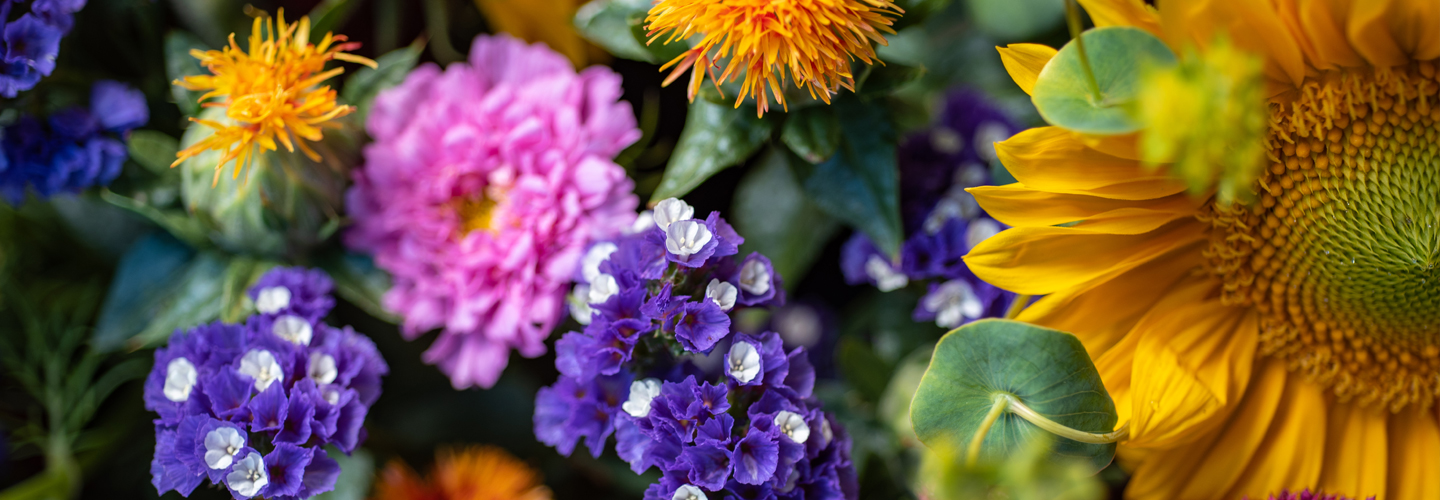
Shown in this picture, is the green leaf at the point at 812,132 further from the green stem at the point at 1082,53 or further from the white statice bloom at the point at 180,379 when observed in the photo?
the white statice bloom at the point at 180,379

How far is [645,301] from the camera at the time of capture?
0.52 meters

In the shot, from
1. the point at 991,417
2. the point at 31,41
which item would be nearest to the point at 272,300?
the point at 31,41

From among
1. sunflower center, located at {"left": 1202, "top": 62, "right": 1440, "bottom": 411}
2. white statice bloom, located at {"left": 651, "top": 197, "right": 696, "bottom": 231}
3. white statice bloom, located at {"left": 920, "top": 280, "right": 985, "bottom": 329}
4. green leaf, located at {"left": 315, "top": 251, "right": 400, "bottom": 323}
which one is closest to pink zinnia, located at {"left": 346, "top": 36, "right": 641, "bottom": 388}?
green leaf, located at {"left": 315, "top": 251, "right": 400, "bottom": 323}

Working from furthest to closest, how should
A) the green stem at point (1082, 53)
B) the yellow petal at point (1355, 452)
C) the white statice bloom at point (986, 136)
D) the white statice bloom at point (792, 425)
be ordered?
the white statice bloom at point (986, 136) → the yellow petal at point (1355, 452) → the white statice bloom at point (792, 425) → the green stem at point (1082, 53)

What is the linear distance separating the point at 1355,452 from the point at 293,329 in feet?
2.50

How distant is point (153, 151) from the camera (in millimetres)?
663

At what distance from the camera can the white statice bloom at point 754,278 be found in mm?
529

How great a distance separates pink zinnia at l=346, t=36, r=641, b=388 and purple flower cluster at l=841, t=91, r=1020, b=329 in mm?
207

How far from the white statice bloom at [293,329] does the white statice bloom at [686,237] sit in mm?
270

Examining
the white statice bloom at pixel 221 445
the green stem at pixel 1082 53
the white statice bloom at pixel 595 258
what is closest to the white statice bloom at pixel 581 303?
the white statice bloom at pixel 595 258

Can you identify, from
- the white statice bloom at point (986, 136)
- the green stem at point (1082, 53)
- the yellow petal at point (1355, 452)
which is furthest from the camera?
the white statice bloom at point (986, 136)

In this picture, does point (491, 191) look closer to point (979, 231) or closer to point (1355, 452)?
point (979, 231)

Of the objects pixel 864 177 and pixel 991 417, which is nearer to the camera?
pixel 991 417

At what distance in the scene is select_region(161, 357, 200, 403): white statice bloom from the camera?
1.77 feet
